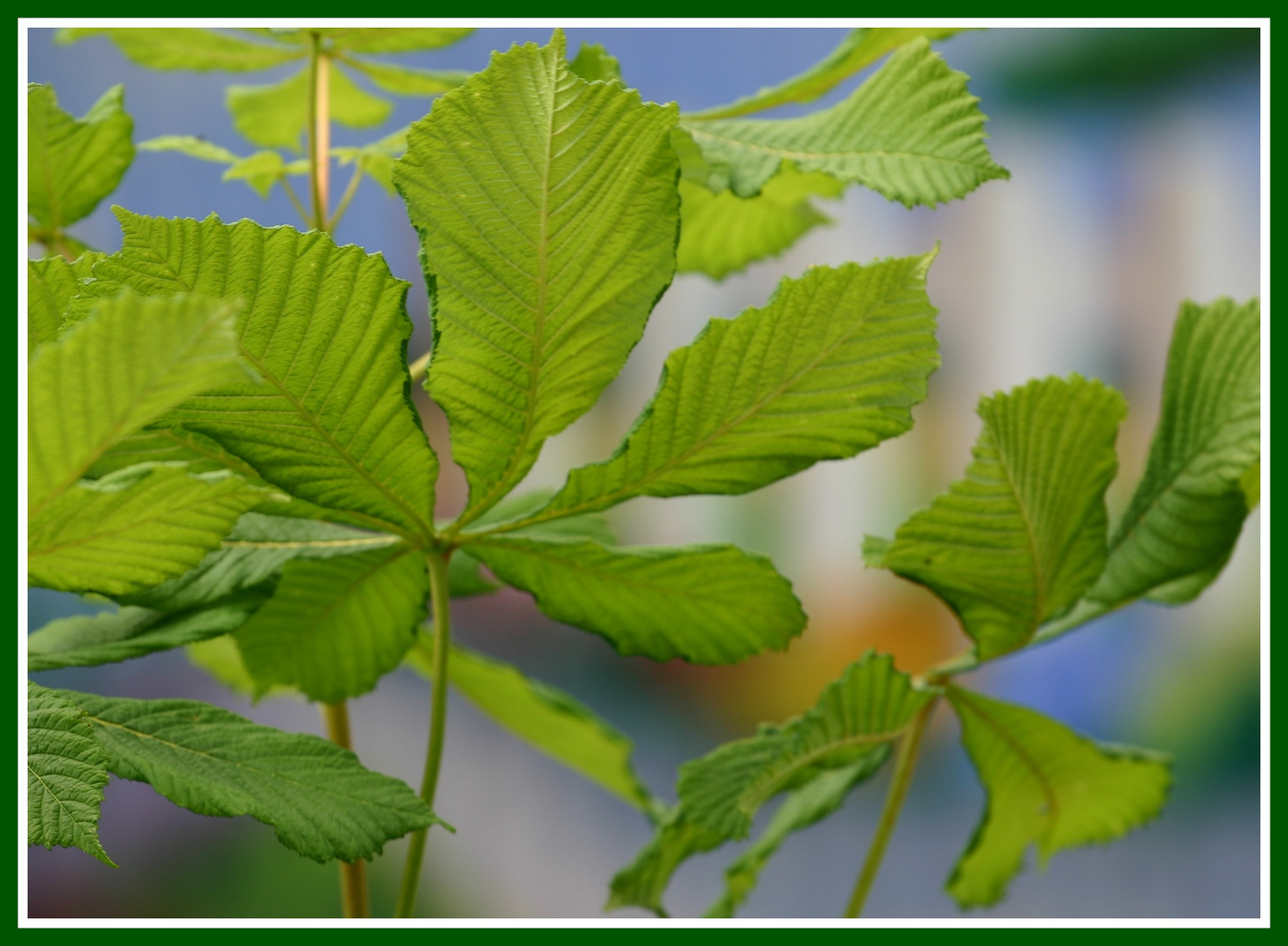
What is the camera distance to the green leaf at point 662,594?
0.32 meters

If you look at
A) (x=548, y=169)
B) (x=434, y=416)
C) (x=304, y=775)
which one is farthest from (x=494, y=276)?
(x=434, y=416)

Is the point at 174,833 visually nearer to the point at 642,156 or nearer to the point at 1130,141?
the point at 642,156

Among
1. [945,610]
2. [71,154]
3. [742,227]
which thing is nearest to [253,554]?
[71,154]

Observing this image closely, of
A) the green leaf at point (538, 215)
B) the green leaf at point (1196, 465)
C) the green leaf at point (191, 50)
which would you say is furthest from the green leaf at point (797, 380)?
the green leaf at point (191, 50)

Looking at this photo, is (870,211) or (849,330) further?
(870,211)

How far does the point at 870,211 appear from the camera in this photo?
43.7 inches

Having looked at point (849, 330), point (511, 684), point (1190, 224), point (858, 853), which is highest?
point (1190, 224)

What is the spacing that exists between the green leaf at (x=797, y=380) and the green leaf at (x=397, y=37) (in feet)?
0.60

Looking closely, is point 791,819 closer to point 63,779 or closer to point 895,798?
point 895,798

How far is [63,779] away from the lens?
0.24 metres

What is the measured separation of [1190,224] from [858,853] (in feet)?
2.49

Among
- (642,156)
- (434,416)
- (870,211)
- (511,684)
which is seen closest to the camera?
(642,156)

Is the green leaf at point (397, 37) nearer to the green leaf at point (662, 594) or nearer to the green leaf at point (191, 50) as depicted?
the green leaf at point (191, 50)

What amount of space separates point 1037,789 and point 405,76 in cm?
35
